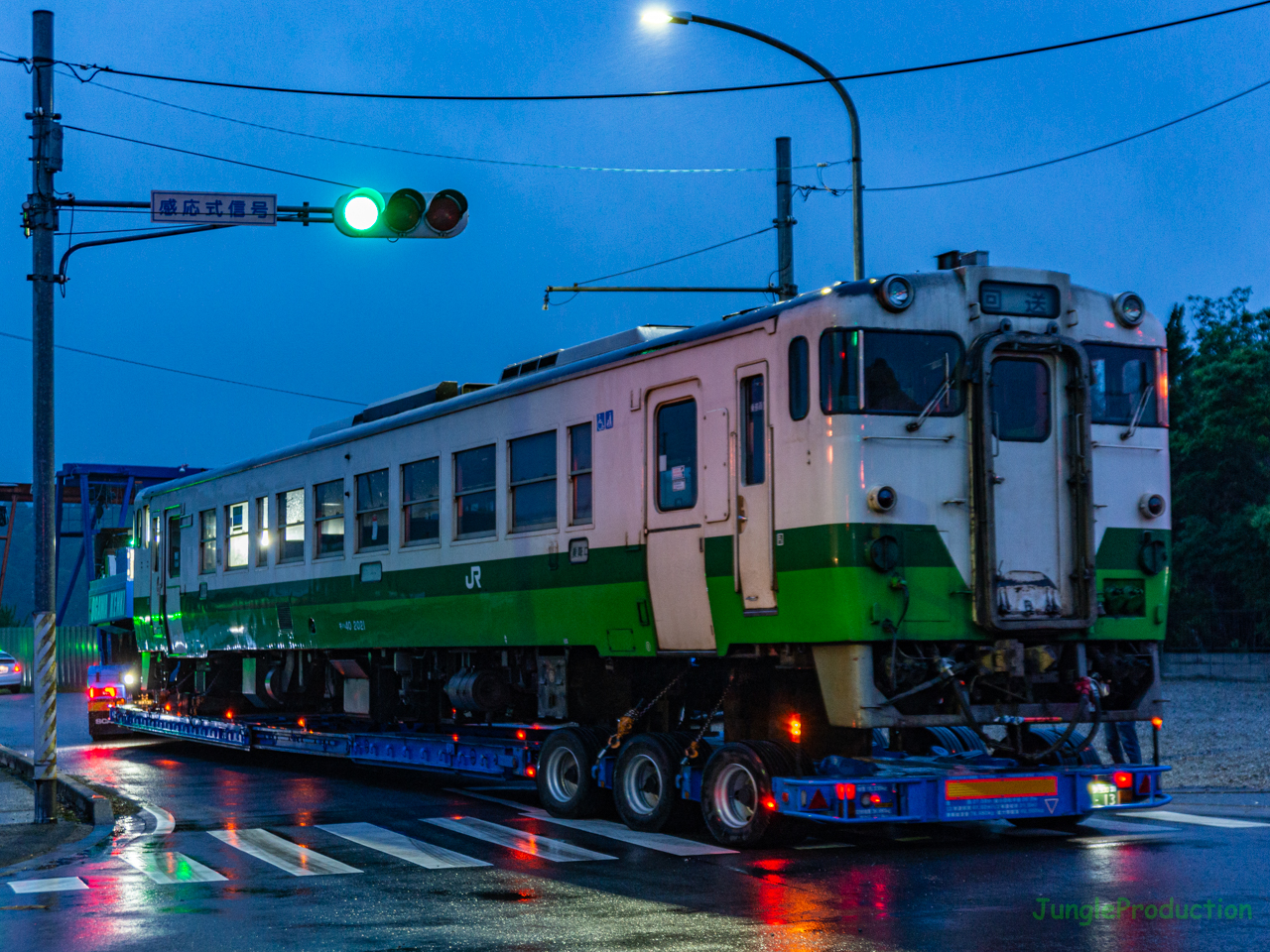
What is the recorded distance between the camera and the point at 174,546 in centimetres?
2405

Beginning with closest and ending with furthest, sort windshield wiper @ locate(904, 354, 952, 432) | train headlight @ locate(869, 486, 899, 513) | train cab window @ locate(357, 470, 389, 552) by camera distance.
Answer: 1. train headlight @ locate(869, 486, 899, 513)
2. windshield wiper @ locate(904, 354, 952, 432)
3. train cab window @ locate(357, 470, 389, 552)

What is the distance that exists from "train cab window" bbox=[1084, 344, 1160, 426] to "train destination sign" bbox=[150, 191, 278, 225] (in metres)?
7.25

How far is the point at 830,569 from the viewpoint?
1105 centimetres

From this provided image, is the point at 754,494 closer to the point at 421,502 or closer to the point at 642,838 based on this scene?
the point at 642,838

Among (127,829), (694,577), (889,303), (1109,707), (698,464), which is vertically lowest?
(127,829)

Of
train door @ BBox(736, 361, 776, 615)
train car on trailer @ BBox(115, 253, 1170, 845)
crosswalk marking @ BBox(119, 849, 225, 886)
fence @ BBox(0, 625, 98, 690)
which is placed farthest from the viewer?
fence @ BBox(0, 625, 98, 690)

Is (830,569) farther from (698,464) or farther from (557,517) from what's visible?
(557,517)

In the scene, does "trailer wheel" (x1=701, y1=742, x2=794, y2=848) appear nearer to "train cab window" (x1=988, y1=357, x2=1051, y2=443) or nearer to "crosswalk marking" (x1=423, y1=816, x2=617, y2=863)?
"crosswalk marking" (x1=423, y1=816, x2=617, y2=863)

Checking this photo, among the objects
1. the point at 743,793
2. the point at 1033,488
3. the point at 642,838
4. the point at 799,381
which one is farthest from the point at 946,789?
the point at 799,381

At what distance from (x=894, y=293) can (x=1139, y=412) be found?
2336mm

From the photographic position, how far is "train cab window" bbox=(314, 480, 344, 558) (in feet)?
60.7

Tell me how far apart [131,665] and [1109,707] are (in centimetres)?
1919

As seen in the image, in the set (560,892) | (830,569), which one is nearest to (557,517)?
(830,569)

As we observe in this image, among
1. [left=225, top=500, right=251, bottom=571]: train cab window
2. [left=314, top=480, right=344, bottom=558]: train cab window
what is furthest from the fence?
[left=314, top=480, right=344, bottom=558]: train cab window
